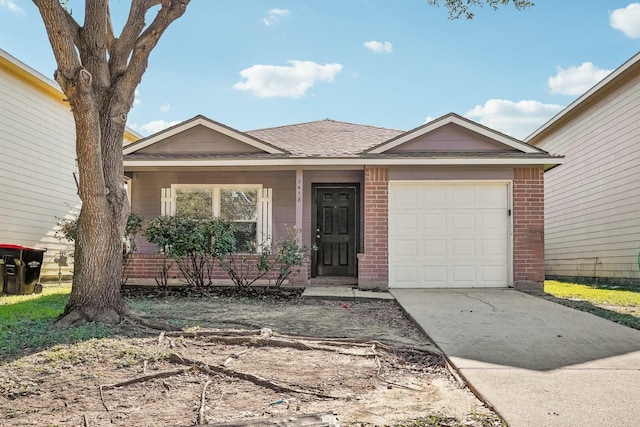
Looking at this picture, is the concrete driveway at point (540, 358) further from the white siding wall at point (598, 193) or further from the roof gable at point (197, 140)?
the white siding wall at point (598, 193)

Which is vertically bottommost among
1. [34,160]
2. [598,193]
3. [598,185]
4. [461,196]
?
[461,196]

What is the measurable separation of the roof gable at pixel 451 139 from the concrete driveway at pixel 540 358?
3.46 meters

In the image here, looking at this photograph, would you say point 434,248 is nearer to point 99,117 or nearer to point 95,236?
point 95,236

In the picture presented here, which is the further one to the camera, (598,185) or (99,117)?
(598,185)

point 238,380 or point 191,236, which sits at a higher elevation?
point 191,236

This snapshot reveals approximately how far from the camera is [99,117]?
19.5 feet

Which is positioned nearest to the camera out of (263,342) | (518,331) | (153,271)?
(263,342)

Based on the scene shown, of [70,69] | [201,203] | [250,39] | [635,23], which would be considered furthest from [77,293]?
[635,23]

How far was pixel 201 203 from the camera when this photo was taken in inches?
425

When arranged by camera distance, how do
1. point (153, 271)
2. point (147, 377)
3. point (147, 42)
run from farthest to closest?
point (153, 271)
point (147, 42)
point (147, 377)

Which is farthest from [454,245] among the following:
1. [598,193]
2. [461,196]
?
[598,193]

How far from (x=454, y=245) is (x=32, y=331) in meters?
7.47

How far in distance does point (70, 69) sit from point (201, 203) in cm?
556

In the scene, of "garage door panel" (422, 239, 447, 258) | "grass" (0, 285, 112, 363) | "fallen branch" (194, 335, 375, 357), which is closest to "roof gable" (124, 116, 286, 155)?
"garage door panel" (422, 239, 447, 258)
